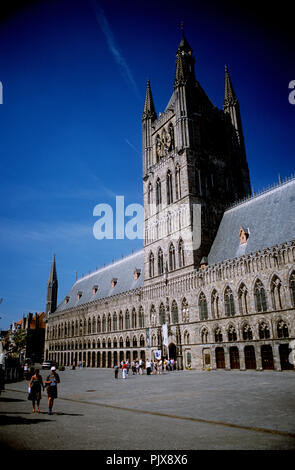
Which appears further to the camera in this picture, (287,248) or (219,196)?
(219,196)

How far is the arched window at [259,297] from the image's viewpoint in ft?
108

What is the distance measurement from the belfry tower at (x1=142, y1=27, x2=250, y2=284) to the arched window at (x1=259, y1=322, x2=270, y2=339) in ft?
39.5

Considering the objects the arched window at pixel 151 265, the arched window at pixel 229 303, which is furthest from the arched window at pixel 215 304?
the arched window at pixel 151 265

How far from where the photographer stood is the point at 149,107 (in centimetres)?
5984

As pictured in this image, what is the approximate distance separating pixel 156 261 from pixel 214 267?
12.4m

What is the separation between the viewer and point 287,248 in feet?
103

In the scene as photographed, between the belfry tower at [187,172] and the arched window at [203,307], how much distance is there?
4.50 meters

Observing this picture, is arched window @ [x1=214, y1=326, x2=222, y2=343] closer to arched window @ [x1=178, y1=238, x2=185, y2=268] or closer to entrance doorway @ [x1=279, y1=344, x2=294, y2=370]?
entrance doorway @ [x1=279, y1=344, x2=294, y2=370]

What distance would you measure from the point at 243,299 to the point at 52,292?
61436 mm

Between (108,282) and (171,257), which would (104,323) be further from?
(171,257)

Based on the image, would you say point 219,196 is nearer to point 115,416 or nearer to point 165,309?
point 165,309

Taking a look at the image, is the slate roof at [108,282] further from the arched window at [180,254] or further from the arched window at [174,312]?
the arched window at [180,254]

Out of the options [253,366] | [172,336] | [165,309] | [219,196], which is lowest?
[253,366]
